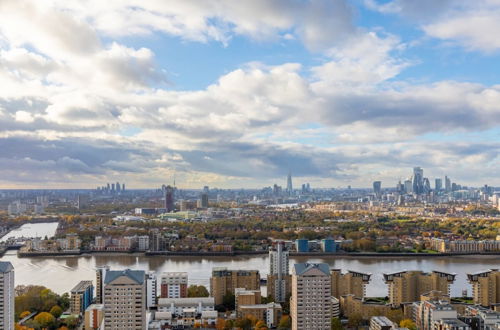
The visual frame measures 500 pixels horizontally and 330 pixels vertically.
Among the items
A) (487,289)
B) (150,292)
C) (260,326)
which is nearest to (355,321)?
(260,326)

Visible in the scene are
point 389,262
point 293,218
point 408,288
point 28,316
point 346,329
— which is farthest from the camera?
point 293,218

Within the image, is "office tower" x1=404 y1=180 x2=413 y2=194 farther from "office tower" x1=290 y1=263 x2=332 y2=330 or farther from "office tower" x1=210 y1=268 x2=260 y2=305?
"office tower" x1=290 y1=263 x2=332 y2=330

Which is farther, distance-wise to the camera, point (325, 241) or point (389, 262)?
point (325, 241)

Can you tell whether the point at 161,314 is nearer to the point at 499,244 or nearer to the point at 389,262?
the point at 389,262

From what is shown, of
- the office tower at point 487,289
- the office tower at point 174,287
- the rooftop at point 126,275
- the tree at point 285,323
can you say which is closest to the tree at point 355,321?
the tree at point 285,323

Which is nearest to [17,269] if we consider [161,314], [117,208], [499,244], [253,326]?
[161,314]

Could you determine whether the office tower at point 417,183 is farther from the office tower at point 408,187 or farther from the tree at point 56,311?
the tree at point 56,311

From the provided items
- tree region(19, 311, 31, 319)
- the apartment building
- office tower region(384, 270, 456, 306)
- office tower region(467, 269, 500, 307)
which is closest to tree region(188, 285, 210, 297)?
the apartment building
